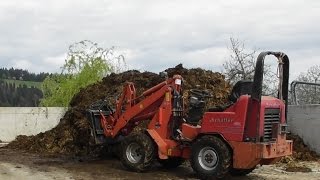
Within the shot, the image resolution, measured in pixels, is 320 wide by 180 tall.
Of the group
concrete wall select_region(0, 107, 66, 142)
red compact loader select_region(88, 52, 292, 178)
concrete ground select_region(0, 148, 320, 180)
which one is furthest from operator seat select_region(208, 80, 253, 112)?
concrete wall select_region(0, 107, 66, 142)

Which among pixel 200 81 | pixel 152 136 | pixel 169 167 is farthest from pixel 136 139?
pixel 200 81

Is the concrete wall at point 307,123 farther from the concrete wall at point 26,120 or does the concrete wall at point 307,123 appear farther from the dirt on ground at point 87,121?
the concrete wall at point 26,120

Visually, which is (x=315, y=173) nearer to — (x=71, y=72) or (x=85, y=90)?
(x=85, y=90)

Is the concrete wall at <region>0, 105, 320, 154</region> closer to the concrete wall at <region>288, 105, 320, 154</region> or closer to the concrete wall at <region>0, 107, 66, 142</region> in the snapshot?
the concrete wall at <region>0, 107, 66, 142</region>

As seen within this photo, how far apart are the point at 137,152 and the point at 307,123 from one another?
6072 mm

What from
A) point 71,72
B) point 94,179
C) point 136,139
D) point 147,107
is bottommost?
point 94,179

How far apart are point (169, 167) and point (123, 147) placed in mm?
1310

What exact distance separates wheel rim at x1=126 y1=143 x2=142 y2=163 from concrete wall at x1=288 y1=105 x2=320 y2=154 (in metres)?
5.97

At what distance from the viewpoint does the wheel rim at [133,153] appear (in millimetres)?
11524

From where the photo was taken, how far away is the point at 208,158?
34.5ft

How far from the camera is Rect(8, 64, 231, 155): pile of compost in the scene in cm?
1483

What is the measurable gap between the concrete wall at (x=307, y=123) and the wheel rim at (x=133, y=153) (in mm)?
5972

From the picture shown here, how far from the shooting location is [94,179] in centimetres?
1063

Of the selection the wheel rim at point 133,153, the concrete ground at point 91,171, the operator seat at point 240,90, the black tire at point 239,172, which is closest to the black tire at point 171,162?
the concrete ground at point 91,171
